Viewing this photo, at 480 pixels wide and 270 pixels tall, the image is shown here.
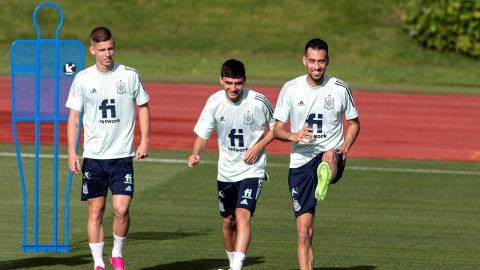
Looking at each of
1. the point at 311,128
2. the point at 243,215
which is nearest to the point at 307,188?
the point at 311,128

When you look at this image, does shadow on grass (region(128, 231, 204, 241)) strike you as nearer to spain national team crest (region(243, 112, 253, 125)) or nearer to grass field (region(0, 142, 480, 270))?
grass field (region(0, 142, 480, 270))

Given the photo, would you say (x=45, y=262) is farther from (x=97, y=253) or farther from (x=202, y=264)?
(x=202, y=264)

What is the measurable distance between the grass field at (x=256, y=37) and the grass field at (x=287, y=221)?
17.3 meters

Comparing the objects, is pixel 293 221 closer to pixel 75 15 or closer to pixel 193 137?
pixel 193 137

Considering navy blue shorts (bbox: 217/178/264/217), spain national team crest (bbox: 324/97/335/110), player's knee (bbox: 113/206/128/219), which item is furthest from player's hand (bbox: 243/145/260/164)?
player's knee (bbox: 113/206/128/219)

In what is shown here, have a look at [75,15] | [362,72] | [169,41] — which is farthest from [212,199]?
[75,15]

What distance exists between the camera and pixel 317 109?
38.2 ft

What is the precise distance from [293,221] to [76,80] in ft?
16.0

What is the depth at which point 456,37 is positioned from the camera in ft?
146

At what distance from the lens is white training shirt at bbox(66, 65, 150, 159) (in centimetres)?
1203

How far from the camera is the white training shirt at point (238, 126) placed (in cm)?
1209

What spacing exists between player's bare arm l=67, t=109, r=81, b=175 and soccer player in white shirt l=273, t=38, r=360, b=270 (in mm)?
1919

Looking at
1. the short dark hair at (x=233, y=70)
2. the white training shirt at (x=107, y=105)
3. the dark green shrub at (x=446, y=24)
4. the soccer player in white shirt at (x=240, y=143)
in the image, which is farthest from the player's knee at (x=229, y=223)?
the dark green shrub at (x=446, y=24)

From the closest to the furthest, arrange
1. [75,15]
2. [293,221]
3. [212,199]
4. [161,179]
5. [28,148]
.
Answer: [293,221]
[212,199]
[161,179]
[28,148]
[75,15]
